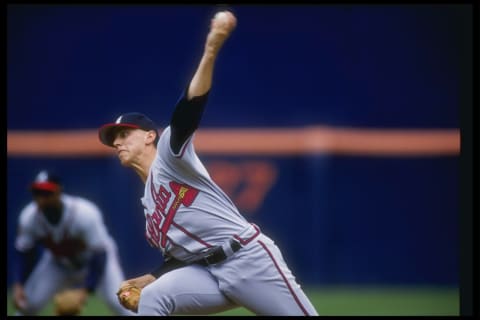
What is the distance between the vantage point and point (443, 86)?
437 inches

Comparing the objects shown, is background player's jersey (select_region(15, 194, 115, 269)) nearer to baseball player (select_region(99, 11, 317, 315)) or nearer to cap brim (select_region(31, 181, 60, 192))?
cap brim (select_region(31, 181, 60, 192))

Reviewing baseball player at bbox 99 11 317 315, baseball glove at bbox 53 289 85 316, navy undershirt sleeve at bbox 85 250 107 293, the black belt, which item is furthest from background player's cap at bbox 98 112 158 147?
navy undershirt sleeve at bbox 85 250 107 293

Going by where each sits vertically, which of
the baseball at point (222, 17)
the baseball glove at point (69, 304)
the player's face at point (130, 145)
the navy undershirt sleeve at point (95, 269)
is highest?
the baseball at point (222, 17)

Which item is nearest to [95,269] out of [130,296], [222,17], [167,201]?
[130,296]

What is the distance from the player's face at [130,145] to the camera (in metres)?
4.21

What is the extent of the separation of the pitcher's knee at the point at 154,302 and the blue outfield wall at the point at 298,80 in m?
5.65

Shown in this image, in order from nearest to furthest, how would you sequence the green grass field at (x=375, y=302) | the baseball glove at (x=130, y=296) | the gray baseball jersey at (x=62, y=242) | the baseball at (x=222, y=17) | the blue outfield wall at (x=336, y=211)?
1. the baseball at (x=222, y=17)
2. the baseball glove at (x=130, y=296)
3. the gray baseball jersey at (x=62, y=242)
4. the green grass field at (x=375, y=302)
5. the blue outfield wall at (x=336, y=211)

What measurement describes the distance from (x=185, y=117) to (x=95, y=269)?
116 inches

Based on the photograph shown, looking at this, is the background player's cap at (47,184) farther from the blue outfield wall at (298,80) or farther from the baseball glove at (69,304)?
the blue outfield wall at (298,80)

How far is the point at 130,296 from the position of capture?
416cm

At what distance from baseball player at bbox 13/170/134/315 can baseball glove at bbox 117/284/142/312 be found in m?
2.35

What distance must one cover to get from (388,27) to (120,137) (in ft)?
24.1

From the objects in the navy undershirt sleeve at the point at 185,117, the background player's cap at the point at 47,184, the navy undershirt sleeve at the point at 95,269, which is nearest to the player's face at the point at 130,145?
the navy undershirt sleeve at the point at 185,117

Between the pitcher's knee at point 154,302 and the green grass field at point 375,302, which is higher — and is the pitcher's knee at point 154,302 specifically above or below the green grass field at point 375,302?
above
